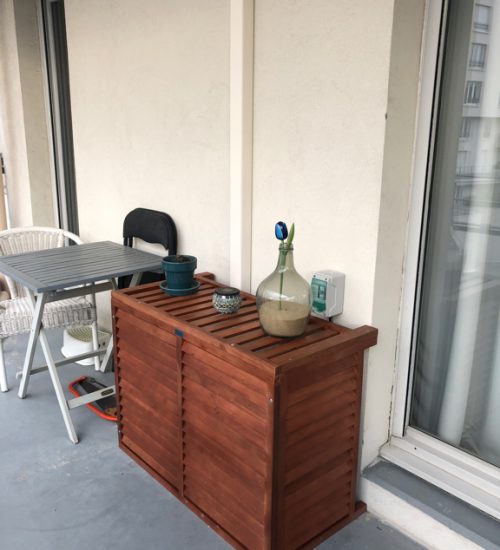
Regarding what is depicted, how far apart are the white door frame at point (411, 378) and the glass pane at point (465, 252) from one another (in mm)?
37

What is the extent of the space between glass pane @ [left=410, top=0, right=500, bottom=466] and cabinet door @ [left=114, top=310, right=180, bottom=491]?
1001 mm

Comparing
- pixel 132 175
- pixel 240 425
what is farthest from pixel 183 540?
pixel 132 175

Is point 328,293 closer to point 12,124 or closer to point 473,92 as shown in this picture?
point 473,92

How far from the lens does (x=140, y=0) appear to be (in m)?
2.88

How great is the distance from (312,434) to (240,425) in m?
0.25

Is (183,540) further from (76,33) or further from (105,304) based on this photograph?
(76,33)

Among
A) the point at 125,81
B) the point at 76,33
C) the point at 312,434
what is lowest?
the point at 312,434

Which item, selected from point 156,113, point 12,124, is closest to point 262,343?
point 156,113

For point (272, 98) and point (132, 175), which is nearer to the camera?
point (272, 98)

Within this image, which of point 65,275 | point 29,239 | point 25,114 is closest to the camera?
point 65,275

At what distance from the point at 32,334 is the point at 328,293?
161cm

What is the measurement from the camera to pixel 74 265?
276 cm

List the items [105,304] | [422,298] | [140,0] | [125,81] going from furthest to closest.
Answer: [105,304] → [125,81] → [140,0] → [422,298]

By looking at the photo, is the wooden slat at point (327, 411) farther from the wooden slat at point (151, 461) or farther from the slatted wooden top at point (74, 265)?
the slatted wooden top at point (74, 265)
